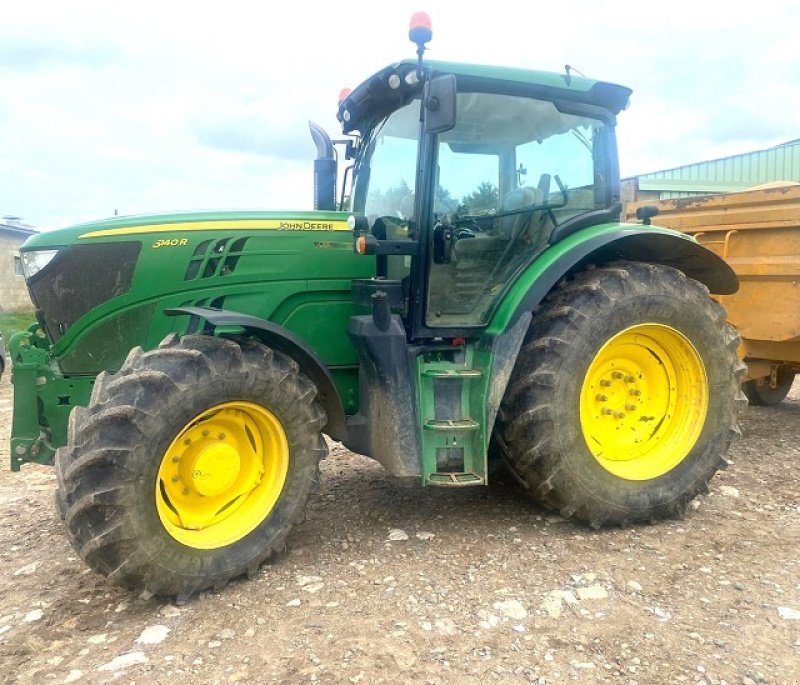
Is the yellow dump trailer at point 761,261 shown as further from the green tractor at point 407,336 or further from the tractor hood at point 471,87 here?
the tractor hood at point 471,87

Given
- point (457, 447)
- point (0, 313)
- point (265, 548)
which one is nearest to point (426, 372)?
point (457, 447)

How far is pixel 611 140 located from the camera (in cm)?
396

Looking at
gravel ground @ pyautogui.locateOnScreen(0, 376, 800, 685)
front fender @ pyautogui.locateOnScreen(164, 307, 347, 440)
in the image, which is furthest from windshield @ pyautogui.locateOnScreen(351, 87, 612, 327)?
gravel ground @ pyautogui.locateOnScreen(0, 376, 800, 685)

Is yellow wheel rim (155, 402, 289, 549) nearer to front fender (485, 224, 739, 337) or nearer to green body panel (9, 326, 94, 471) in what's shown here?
green body panel (9, 326, 94, 471)

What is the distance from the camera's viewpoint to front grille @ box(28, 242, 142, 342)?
11.0ft

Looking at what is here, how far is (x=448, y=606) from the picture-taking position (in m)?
2.86

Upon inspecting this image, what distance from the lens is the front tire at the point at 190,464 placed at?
108 inches

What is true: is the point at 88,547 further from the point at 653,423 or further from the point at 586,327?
the point at 653,423

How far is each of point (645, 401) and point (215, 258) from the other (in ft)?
7.85

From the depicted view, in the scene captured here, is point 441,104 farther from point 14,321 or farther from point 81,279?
point 14,321

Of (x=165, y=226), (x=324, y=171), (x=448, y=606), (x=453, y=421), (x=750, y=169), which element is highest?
(x=750, y=169)

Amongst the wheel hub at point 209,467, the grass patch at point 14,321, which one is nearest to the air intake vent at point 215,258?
the wheel hub at point 209,467

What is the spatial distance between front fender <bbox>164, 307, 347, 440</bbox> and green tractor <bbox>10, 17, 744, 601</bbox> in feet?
0.05

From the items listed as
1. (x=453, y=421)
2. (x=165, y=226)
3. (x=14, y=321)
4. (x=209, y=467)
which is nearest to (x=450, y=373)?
(x=453, y=421)
